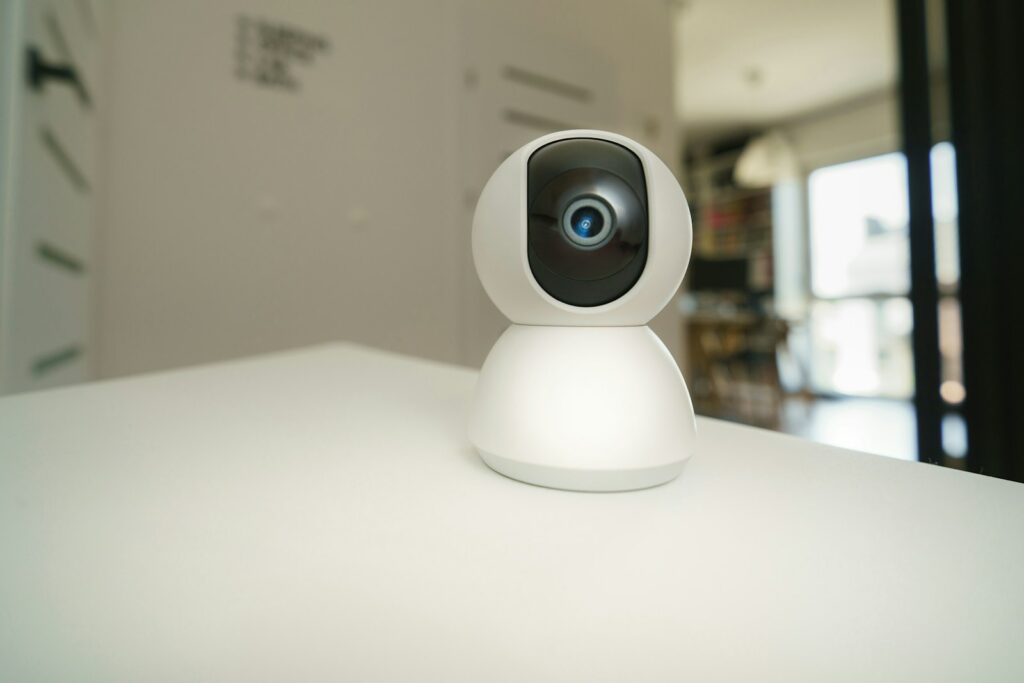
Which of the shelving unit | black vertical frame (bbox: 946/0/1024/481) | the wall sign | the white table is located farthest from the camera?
the shelving unit

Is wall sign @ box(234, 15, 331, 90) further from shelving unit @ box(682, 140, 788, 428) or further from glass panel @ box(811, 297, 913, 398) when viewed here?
glass panel @ box(811, 297, 913, 398)

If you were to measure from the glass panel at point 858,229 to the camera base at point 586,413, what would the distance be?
17.5 feet

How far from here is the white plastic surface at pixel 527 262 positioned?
0.35 m

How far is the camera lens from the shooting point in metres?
0.35

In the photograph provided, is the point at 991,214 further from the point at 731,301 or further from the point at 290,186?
the point at 731,301

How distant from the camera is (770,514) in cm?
31

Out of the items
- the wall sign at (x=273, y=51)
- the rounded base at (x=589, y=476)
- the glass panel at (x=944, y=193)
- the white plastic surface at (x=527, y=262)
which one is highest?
the wall sign at (x=273, y=51)

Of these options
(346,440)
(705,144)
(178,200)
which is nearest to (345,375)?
(346,440)

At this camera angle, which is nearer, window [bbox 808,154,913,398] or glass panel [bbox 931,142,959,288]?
glass panel [bbox 931,142,959,288]

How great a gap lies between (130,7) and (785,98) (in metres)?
5.08

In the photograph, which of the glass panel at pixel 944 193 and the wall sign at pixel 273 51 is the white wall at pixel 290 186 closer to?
the wall sign at pixel 273 51

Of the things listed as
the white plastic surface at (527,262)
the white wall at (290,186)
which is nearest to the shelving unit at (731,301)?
the white wall at (290,186)

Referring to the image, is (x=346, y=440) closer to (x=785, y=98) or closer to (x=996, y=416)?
(x=996, y=416)

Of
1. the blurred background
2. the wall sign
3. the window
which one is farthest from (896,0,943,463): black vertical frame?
the window
